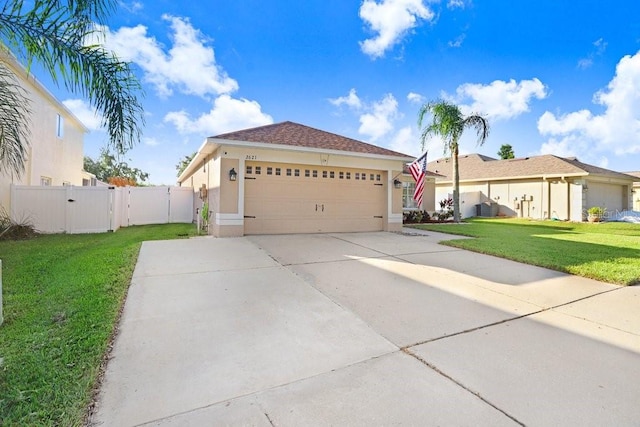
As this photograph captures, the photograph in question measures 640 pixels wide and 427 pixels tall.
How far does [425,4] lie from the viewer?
31.4 feet

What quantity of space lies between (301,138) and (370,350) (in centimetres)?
879

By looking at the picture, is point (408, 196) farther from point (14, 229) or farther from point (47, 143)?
point (47, 143)

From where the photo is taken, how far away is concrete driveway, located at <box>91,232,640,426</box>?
6.46 feet

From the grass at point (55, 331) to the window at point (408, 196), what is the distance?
50.7 ft

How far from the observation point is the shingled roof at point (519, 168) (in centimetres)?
1918

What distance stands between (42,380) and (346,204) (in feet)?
31.3

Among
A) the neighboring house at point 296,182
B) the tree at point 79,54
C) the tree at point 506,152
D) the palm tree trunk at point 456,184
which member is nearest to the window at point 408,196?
the palm tree trunk at point 456,184

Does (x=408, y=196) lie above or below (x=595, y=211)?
above

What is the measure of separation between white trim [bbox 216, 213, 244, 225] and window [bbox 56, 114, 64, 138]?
10.7 metres

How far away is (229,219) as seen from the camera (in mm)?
9148

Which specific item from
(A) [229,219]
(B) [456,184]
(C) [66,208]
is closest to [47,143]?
(C) [66,208]

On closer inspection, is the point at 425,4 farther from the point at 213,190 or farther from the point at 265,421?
the point at 265,421

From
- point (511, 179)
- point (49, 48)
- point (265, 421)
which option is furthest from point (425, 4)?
point (511, 179)

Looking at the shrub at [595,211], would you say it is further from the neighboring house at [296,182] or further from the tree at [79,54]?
the tree at [79,54]
